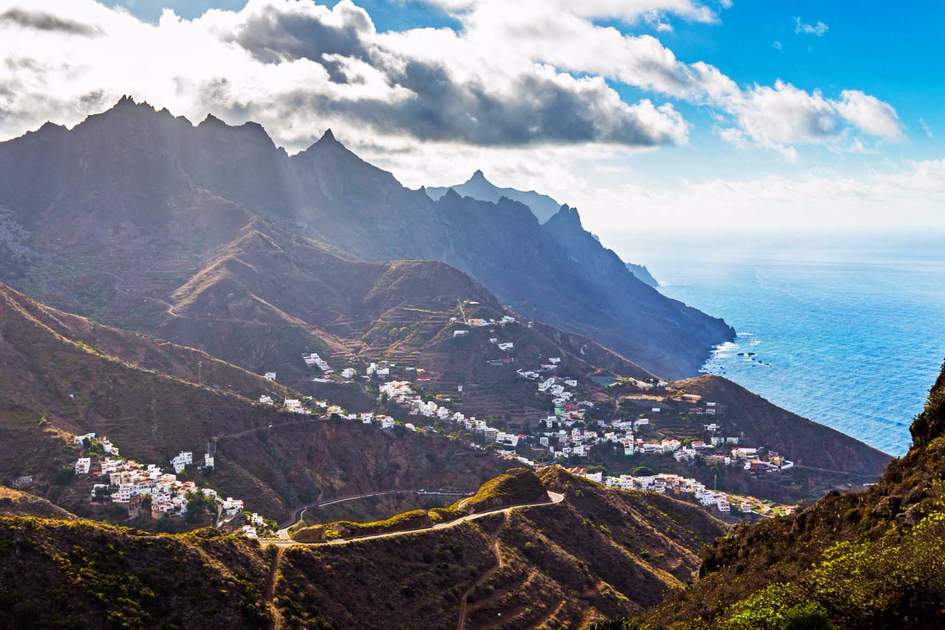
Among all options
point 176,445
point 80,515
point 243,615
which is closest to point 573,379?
point 176,445

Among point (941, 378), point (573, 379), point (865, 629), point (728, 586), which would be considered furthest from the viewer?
point (573, 379)

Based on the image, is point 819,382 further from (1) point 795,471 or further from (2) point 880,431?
(1) point 795,471

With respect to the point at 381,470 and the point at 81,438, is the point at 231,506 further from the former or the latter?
the point at 381,470

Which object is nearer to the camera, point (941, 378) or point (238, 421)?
point (941, 378)

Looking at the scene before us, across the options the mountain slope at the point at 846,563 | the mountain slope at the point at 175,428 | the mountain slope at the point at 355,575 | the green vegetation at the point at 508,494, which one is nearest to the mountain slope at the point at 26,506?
the mountain slope at the point at 175,428

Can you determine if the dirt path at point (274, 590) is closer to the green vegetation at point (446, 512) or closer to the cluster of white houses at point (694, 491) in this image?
the green vegetation at point (446, 512)

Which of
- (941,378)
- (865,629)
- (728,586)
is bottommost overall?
(728,586)
